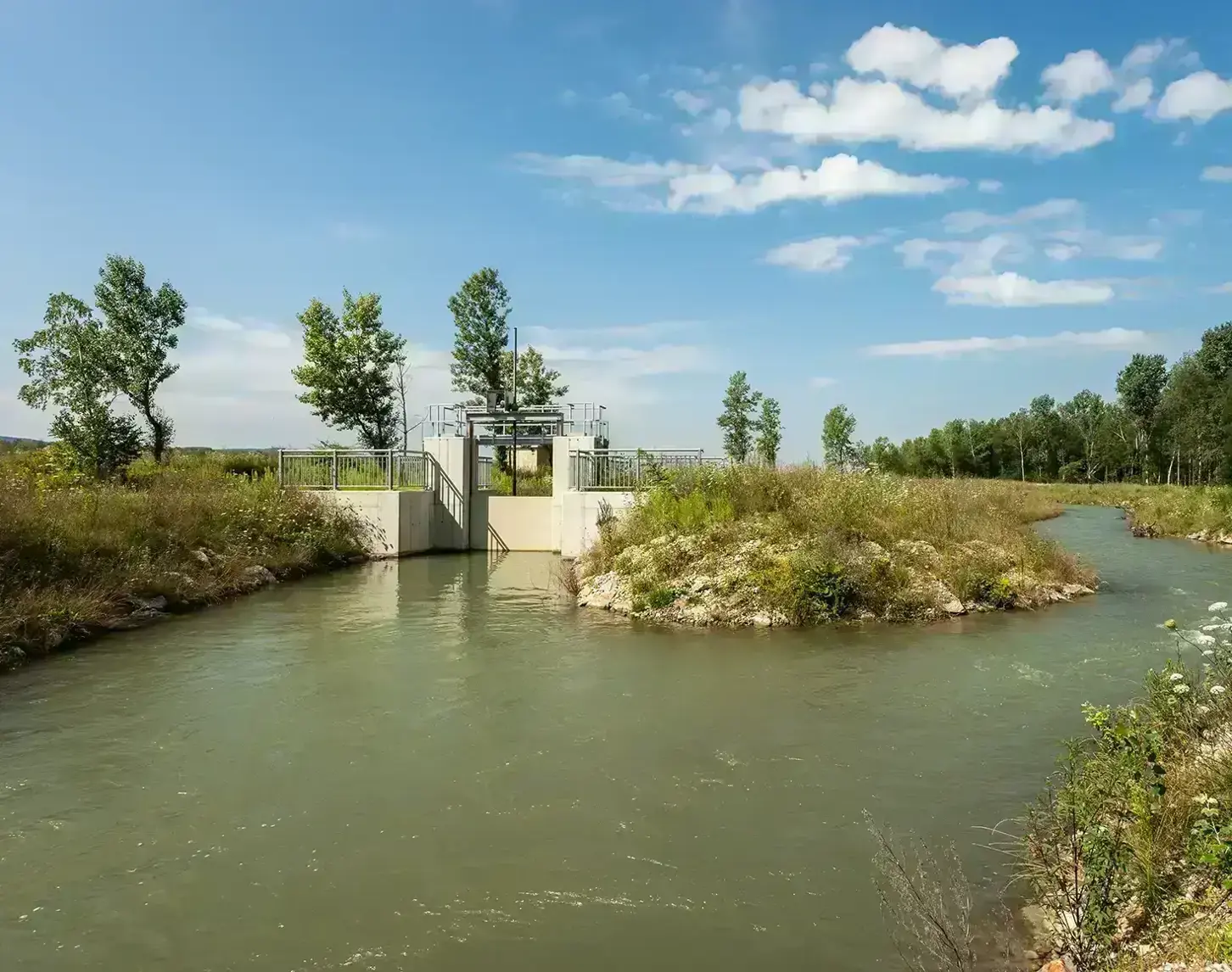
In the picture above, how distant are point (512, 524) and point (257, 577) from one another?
9.14 metres

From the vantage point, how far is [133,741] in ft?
25.3

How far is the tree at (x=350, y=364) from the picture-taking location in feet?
116

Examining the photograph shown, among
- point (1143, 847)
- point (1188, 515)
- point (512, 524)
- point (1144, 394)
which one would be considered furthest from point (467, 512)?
point (1144, 394)

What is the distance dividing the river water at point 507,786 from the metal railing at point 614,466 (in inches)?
327

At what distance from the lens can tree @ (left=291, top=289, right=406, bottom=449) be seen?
116 ft

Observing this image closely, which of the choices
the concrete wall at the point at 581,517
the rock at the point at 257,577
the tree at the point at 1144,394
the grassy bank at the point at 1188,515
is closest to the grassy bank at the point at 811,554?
the concrete wall at the point at 581,517

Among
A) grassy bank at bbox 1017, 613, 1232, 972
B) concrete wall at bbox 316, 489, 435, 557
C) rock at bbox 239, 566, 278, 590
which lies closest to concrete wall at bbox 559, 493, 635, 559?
concrete wall at bbox 316, 489, 435, 557

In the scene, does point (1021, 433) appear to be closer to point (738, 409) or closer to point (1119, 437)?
point (1119, 437)

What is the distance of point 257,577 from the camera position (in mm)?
17594

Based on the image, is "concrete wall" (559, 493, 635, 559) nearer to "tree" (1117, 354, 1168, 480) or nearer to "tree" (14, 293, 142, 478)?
"tree" (14, 293, 142, 478)

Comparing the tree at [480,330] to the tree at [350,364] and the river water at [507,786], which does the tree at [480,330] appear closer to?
the tree at [350,364]

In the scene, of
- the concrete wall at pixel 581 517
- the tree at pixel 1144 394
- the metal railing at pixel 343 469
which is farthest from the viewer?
the tree at pixel 1144 394

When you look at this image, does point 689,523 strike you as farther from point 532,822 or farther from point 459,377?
point 459,377

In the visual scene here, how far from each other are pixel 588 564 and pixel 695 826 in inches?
438
